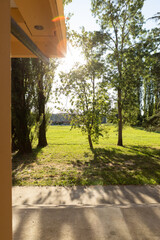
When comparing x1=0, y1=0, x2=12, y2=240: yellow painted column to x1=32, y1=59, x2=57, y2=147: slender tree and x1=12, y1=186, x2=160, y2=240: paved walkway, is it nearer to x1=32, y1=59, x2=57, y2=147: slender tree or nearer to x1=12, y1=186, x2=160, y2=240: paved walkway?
x1=12, y1=186, x2=160, y2=240: paved walkway

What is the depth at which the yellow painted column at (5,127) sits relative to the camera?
3.34ft

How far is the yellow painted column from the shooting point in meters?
1.02

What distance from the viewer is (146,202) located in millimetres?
3719

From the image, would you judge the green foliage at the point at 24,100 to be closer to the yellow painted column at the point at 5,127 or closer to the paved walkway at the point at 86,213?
the paved walkway at the point at 86,213

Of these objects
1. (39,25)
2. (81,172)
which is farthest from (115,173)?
(39,25)

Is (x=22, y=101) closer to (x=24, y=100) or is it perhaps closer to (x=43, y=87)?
(x=24, y=100)

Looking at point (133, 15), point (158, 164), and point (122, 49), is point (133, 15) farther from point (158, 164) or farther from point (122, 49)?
point (158, 164)

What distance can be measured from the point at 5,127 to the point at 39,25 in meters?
1.29

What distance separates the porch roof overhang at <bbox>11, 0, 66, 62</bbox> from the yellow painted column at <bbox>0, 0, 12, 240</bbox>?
368mm

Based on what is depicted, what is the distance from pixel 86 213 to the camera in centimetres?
318

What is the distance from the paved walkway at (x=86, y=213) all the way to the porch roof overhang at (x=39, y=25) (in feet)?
9.57

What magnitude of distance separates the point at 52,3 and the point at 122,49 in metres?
12.3

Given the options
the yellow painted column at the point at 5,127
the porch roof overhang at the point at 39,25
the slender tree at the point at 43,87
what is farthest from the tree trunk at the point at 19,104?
the yellow painted column at the point at 5,127

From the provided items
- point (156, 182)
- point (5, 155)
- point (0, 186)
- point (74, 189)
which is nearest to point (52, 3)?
point (5, 155)
